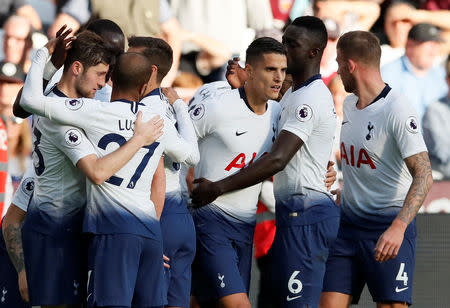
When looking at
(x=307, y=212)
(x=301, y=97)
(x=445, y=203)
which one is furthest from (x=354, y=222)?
(x=445, y=203)

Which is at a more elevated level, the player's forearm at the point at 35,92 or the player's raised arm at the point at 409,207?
the player's forearm at the point at 35,92

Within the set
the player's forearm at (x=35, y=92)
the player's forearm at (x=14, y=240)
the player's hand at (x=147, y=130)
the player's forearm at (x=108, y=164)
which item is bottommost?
the player's forearm at (x=14, y=240)

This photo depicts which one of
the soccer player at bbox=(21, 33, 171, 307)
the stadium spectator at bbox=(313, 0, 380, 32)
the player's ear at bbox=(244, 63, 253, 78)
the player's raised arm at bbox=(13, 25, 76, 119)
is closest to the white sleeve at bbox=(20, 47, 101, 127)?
the soccer player at bbox=(21, 33, 171, 307)

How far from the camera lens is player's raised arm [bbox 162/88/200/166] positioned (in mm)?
5867

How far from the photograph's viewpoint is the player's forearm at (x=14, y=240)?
6.22 m

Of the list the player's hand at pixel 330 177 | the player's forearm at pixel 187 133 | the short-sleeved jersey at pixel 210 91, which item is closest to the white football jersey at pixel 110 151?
the player's forearm at pixel 187 133

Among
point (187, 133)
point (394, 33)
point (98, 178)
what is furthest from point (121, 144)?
point (394, 33)

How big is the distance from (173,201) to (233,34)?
14.7ft

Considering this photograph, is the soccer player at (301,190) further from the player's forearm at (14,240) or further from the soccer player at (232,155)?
the player's forearm at (14,240)

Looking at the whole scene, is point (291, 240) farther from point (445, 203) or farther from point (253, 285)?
point (445, 203)

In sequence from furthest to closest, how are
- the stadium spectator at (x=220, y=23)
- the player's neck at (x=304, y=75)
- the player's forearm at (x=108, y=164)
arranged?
the stadium spectator at (x=220, y=23), the player's neck at (x=304, y=75), the player's forearm at (x=108, y=164)

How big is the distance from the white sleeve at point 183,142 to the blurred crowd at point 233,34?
348 cm

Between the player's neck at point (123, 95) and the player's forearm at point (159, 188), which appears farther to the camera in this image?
the player's forearm at point (159, 188)

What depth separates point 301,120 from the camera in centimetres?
A: 642
